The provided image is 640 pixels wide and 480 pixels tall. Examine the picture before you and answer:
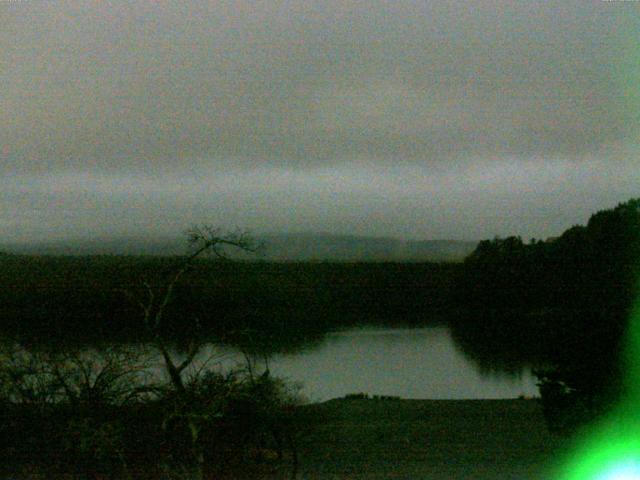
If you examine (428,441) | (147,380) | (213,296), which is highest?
(213,296)

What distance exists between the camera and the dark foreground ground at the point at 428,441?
28.3 feet

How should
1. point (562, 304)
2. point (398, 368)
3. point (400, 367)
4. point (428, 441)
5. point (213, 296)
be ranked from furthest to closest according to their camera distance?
point (562, 304)
point (400, 367)
point (398, 368)
point (213, 296)
point (428, 441)

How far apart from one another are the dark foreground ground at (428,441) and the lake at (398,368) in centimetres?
589

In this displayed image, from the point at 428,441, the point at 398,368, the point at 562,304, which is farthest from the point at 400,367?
the point at 428,441

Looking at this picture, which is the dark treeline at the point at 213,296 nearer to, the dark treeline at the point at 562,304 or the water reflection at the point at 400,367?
the water reflection at the point at 400,367

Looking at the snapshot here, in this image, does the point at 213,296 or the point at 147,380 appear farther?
the point at 213,296

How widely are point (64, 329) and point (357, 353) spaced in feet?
75.8

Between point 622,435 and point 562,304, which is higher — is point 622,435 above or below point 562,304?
above

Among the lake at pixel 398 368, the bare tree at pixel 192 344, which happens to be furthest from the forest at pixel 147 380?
the lake at pixel 398 368

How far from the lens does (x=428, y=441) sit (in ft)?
37.1

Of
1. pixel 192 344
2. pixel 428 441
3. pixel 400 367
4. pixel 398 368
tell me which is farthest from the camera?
pixel 400 367

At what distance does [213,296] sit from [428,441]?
5.90 m

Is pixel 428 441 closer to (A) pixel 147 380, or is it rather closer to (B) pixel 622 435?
(B) pixel 622 435

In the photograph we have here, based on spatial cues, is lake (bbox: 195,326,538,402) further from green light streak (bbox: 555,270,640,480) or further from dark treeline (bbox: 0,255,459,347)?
green light streak (bbox: 555,270,640,480)
